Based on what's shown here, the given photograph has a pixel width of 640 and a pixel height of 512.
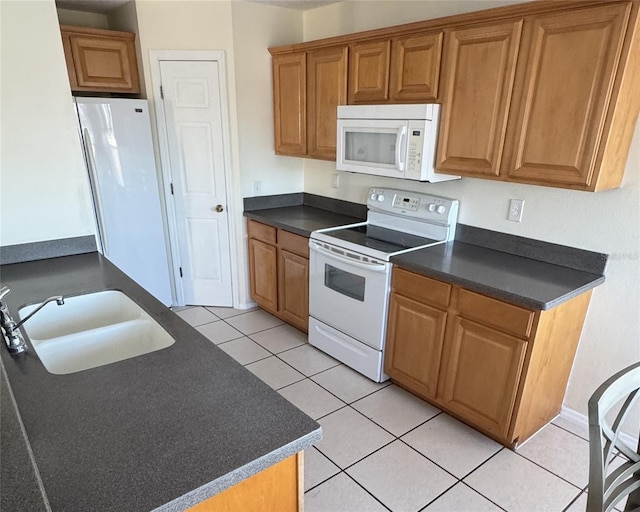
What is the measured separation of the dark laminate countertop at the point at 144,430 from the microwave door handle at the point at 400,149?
1582mm

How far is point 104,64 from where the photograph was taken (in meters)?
3.13

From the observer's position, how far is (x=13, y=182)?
2.04 metres

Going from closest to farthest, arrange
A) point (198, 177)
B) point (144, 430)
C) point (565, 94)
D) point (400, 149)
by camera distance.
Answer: point (144, 430) < point (565, 94) < point (400, 149) < point (198, 177)

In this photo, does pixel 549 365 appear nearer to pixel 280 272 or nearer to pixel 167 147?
pixel 280 272

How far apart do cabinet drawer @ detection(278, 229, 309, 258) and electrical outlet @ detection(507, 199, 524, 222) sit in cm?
134

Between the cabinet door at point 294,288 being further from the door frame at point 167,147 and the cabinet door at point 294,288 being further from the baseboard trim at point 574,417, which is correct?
the baseboard trim at point 574,417

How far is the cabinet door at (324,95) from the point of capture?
2.86 meters

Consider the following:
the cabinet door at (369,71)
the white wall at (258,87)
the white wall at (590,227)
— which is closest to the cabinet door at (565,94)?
the white wall at (590,227)

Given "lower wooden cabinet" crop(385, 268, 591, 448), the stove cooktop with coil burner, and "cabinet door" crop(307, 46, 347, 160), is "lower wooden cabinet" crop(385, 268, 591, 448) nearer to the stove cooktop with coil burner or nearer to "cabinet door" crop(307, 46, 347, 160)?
the stove cooktop with coil burner

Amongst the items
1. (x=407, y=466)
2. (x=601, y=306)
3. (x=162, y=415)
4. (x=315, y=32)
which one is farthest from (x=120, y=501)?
(x=315, y=32)

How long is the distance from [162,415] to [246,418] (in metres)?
0.21

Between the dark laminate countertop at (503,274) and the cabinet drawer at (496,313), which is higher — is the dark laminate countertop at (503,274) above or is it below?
above

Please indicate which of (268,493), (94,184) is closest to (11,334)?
(268,493)

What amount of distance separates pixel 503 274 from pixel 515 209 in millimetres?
484
